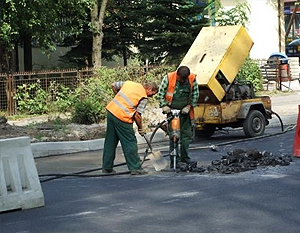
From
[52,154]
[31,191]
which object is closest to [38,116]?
[52,154]

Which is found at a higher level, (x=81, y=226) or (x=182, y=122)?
(x=182, y=122)

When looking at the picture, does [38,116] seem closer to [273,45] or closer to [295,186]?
[295,186]

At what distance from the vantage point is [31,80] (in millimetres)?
23500

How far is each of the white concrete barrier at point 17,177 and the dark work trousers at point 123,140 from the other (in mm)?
2277

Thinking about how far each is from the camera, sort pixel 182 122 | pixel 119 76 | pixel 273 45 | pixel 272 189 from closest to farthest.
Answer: pixel 272 189 → pixel 182 122 → pixel 119 76 → pixel 273 45

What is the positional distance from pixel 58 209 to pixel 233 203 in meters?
2.11

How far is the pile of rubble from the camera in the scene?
10.2 m

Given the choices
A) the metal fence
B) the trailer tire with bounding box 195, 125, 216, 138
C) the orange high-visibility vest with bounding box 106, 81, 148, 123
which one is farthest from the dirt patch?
the metal fence

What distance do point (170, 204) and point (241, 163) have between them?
113 inches

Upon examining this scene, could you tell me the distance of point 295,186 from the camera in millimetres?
8703

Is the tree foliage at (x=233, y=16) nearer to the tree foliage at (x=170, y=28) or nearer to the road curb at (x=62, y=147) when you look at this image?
the tree foliage at (x=170, y=28)

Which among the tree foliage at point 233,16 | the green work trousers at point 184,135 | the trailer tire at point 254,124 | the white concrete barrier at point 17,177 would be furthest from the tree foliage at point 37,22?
the white concrete barrier at point 17,177

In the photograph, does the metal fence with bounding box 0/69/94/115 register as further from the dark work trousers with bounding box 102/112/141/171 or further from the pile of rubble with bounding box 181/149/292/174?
the pile of rubble with bounding box 181/149/292/174

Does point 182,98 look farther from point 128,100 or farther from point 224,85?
point 224,85
